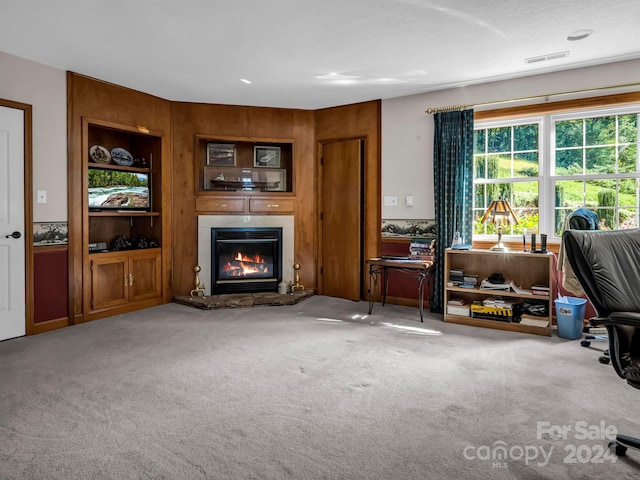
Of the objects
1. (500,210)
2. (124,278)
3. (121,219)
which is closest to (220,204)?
(121,219)

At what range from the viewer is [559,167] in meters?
4.25

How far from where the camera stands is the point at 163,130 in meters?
5.12

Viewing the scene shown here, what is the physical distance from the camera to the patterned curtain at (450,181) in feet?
14.9

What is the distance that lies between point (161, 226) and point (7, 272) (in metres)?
1.71

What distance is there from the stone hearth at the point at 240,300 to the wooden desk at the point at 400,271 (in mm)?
1012

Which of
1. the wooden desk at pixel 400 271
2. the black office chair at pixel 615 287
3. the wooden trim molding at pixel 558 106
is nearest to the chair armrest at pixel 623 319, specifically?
the black office chair at pixel 615 287

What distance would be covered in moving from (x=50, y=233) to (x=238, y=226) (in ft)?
6.88

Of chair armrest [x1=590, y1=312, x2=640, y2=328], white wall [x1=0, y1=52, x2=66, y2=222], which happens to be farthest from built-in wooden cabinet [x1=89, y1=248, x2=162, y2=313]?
chair armrest [x1=590, y1=312, x2=640, y2=328]

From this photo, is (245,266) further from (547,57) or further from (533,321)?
(547,57)

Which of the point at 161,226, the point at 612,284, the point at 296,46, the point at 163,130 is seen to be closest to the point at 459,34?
the point at 296,46

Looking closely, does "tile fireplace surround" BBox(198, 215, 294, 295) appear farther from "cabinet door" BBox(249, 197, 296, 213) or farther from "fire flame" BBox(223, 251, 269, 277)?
"fire flame" BBox(223, 251, 269, 277)

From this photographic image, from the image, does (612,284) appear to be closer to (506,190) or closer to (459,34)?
(459,34)

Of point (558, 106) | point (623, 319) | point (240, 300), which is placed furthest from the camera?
point (240, 300)

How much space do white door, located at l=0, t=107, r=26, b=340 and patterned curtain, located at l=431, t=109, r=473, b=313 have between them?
4201 millimetres
